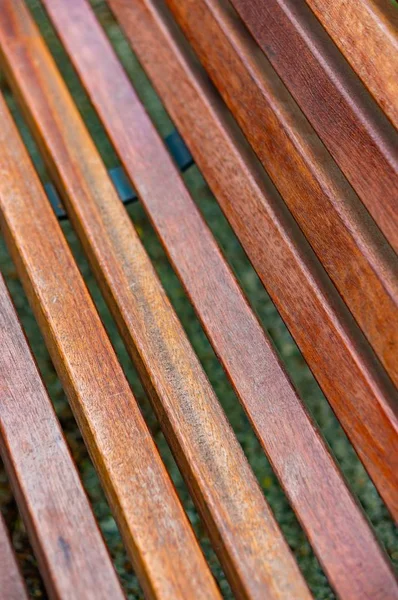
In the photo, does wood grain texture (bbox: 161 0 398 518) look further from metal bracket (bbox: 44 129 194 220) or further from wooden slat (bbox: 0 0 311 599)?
wooden slat (bbox: 0 0 311 599)

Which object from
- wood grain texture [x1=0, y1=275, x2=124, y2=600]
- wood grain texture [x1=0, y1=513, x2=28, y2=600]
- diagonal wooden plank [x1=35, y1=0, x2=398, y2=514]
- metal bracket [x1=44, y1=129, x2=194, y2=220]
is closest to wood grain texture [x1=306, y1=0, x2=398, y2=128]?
diagonal wooden plank [x1=35, y1=0, x2=398, y2=514]

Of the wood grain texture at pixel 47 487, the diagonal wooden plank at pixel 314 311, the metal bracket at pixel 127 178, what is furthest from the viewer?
the metal bracket at pixel 127 178

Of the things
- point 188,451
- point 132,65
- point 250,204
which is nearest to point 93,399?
point 188,451

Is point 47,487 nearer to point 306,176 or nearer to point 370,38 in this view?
point 306,176

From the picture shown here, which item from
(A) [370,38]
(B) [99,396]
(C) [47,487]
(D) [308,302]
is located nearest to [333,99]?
(A) [370,38]

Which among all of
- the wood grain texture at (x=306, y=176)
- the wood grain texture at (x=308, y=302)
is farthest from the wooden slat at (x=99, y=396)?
the wood grain texture at (x=306, y=176)

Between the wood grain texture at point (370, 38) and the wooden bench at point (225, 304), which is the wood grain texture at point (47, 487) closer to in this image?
the wooden bench at point (225, 304)
